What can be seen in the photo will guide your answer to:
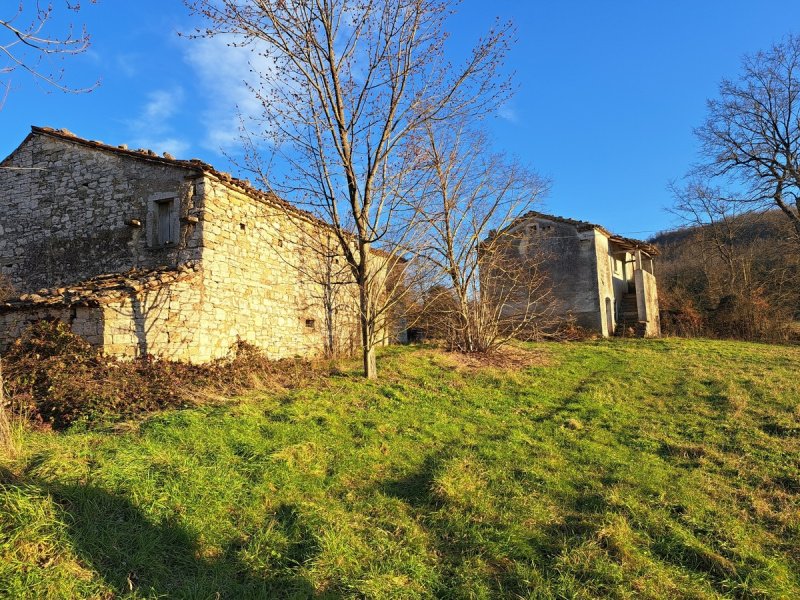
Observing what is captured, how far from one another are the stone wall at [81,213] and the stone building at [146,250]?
0.03 m

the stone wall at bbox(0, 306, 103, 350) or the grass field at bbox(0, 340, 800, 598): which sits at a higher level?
the stone wall at bbox(0, 306, 103, 350)

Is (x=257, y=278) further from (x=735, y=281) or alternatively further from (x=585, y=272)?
(x=735, y=281)

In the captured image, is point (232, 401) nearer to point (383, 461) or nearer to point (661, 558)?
point (383, 461)

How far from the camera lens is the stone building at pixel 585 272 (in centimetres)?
2072

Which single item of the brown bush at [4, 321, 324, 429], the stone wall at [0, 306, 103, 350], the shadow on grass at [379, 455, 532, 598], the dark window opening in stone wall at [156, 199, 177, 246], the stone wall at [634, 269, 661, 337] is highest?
the dark window opening in stone wall at [156, 199, 177, 246]

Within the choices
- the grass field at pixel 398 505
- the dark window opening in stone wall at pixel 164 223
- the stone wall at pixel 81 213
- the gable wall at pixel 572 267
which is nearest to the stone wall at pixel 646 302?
the gable wall at pixel 572 267

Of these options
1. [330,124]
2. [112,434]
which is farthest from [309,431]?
[330,124]

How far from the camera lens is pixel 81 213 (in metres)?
11.4

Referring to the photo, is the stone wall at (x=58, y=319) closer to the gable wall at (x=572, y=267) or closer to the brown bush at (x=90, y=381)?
the brown bush at (x=90, y=381)

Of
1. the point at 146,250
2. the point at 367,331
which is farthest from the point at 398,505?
the point at 146,250

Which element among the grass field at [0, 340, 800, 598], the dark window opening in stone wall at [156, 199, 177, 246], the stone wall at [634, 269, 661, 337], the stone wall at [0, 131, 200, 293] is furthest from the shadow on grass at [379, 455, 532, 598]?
the stone wall at [634, 269, 661, 337]

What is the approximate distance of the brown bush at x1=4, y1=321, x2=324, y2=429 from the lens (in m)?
6.65

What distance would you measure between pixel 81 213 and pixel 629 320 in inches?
857

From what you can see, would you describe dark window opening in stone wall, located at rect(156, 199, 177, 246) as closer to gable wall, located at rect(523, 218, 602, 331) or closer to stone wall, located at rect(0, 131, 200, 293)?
stone wall, located at rect(0, 131, 200, 293)
